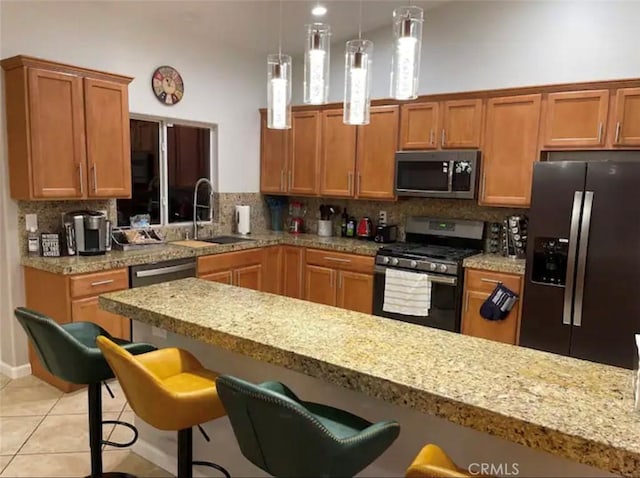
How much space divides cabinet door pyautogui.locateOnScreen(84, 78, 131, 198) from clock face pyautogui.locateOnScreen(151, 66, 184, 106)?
574 millimetres

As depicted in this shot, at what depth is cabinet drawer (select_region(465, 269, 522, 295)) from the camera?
144 inches

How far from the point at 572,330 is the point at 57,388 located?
3655mm

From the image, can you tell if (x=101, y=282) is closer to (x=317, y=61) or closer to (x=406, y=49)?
(x=317, y=61)

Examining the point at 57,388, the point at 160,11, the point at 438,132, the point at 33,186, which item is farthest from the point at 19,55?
the point at 438,132

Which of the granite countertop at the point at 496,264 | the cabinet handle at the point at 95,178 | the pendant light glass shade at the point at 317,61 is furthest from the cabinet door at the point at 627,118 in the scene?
the cabinet handle at the point at 95,178

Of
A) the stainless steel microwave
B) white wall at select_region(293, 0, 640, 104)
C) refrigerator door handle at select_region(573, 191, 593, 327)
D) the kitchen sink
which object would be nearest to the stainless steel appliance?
the stainless steel microwave

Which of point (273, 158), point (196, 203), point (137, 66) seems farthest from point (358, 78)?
point (273, 158)

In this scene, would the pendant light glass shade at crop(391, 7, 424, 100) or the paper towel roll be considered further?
the paper towel roll

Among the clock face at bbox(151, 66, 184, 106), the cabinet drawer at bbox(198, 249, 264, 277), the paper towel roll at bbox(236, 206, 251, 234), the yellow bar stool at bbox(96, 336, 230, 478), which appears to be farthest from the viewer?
the paper towel roll at bbox(236, 206, 251, 234)

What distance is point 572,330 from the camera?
330 cm

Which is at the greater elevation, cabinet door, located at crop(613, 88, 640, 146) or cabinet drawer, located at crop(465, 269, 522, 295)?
cabinet door, located at crop(613, 88, 640, 146)

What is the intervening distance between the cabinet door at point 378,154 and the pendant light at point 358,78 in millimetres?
2377

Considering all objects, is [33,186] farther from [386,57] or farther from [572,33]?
[572,33]
